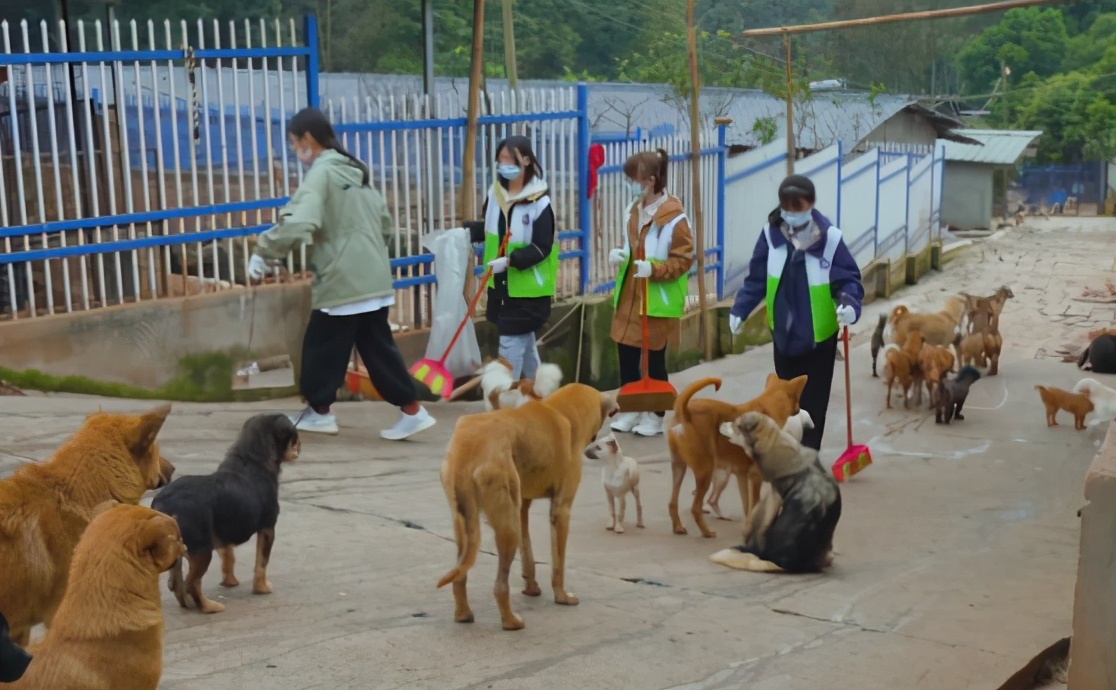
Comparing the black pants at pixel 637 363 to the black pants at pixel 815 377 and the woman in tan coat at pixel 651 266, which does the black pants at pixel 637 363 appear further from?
the black pants at pixel 815 377

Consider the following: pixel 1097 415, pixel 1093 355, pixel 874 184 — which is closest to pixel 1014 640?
pixel 1097 415

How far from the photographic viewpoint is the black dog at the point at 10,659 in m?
3.04

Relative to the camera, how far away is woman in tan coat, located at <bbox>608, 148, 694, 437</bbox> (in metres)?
9.02

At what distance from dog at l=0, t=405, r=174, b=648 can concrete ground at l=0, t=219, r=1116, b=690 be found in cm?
53

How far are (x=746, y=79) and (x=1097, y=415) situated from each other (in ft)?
69.0

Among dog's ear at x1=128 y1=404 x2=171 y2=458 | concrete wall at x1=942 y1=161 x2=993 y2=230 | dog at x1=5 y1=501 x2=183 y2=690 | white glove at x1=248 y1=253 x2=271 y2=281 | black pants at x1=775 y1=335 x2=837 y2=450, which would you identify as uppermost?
white glove at x1=248 y1=253 x2=271 y2=281

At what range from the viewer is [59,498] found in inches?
161

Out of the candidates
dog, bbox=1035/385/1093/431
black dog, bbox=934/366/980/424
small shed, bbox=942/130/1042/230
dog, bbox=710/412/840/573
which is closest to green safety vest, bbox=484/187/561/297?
dog, bbox=710/412/840/573

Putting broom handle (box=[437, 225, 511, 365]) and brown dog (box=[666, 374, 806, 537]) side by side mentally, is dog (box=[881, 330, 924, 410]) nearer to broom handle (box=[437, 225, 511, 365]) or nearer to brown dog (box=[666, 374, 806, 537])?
broom handle (box=[437, 225, 511, 365])

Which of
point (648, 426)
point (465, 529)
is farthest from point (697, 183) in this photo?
point (465, 529)

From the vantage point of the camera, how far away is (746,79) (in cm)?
3017

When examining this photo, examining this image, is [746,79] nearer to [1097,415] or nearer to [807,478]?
[1097,415]

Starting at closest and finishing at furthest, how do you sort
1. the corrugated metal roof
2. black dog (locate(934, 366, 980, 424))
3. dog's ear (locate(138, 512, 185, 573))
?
dog's ear (locate(138, 512, 185, 573))
black dog (locate(934, 366, 980, 424))
the corrugated metal roof

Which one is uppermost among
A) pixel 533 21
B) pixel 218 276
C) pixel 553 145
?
pixel 533 21
